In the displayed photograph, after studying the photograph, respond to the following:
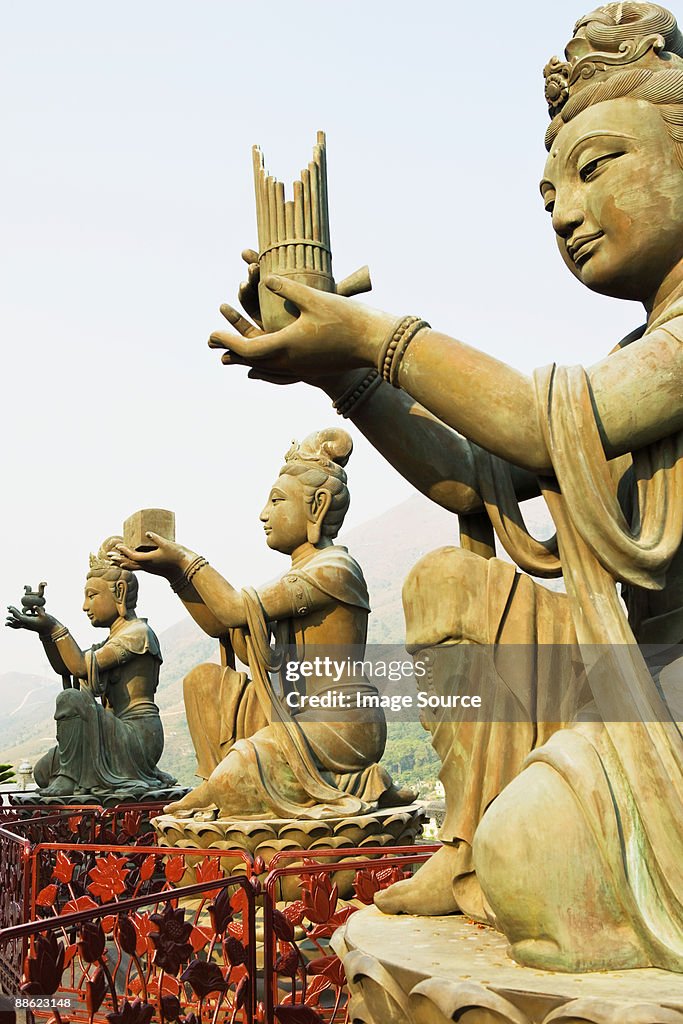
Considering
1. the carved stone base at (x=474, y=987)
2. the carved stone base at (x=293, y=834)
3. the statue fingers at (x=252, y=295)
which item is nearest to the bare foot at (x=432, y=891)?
the carved stone base at (x=474, y=987)

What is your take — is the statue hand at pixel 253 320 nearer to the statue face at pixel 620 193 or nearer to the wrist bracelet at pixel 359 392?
the wrist bracelet at pixel 359 392

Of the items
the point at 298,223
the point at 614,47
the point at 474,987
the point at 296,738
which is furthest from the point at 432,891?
the point at 296,738

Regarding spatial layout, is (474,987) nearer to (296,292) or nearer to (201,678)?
(296,292)

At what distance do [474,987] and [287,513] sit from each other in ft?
13.5

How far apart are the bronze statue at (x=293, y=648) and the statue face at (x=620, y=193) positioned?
128 inches

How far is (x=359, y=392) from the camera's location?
9.23ft

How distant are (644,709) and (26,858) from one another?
3578mm

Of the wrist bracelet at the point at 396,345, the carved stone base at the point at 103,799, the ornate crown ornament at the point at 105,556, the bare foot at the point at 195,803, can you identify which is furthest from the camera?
the ornate crown ornament at the point at 105,556

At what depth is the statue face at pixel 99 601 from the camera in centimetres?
919

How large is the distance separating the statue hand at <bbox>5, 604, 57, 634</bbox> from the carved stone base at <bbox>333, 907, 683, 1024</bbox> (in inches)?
290

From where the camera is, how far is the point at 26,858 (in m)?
4.76

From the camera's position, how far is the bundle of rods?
270cm

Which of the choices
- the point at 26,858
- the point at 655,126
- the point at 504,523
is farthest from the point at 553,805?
the point at 26,858

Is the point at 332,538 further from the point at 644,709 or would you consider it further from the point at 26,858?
the point at 644,709
